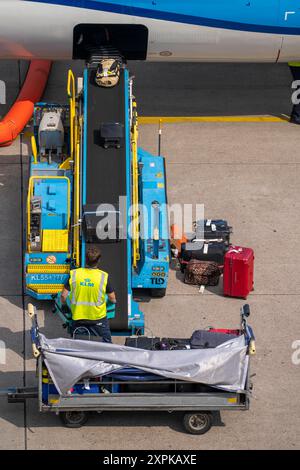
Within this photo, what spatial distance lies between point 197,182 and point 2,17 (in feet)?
15.5

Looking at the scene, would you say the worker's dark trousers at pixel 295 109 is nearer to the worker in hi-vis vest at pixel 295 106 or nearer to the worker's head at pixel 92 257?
the worker in hi-vis vest at pixel 295 106

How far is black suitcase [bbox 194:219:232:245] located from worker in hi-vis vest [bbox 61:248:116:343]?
3.87 m

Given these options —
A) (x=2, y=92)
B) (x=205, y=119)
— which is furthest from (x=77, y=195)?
(x=2, y=92)

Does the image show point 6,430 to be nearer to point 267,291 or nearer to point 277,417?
point 277,417

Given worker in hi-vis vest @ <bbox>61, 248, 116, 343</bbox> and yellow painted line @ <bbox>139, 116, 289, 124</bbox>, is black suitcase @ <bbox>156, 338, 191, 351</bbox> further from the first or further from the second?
yellow painted line @ <bbox>139, 116, 289, 124</bbox>

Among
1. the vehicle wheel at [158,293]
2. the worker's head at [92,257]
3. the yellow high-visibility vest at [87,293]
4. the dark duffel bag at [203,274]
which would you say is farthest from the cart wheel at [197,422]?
the dark duffel bag at [203,274]

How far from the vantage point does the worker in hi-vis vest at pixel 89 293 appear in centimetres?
1464

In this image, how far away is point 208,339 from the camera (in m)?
14.2

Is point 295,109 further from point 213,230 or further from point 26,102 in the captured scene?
point 213,230

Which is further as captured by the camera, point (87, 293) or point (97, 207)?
point (97, 207)

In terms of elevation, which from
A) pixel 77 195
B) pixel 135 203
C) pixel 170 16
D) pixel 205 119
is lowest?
pixel 135 203

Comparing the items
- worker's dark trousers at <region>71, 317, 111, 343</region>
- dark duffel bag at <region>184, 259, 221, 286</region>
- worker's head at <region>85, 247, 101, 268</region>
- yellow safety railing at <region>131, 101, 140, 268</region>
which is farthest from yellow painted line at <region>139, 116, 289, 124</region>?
worker's dark trousers at <region>71, 317, 111, 343</region>

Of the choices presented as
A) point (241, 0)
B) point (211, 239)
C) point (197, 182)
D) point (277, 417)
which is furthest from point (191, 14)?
point (277, 417)

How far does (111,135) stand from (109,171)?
2.16 feet
